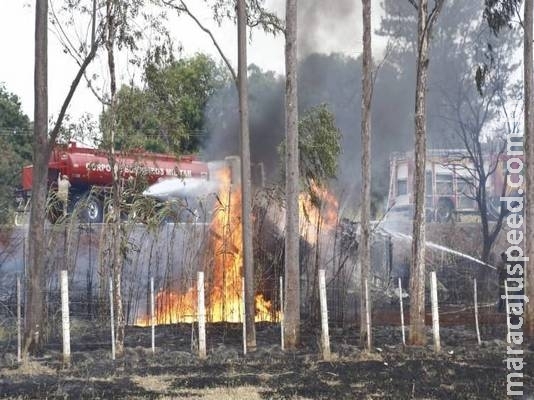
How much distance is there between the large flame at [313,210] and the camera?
19.9 meters

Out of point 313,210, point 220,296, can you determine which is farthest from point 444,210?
point 220,296

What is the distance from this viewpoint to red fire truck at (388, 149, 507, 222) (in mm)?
29203

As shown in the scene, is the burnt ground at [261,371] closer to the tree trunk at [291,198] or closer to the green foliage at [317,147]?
the tree trunk at [291,198]

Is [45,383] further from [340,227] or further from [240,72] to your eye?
[340,227]

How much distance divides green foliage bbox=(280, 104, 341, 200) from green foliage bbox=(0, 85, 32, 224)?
15.9m

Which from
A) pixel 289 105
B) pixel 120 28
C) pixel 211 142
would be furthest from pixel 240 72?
pixel 211 142

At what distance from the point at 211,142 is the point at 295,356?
18970 millimetres

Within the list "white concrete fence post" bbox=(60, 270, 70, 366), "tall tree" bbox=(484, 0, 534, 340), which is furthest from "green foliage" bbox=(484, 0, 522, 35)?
"white concrete fence post" bbox=(60, 270, 70, 366)

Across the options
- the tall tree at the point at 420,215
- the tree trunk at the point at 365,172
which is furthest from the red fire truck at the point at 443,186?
the tree trunk at the point at 365,172

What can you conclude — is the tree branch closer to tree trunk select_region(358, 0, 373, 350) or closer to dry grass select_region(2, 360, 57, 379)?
dry grass select_region(2, 360, 57, 379)

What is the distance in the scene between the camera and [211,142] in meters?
32.1

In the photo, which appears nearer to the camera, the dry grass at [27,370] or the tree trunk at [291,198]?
the dry grass at [27,370]

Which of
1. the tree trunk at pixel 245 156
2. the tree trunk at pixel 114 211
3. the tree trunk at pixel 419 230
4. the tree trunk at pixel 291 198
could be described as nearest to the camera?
the tree trunk at pixel 114 211

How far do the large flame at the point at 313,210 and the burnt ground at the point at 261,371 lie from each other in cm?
389
